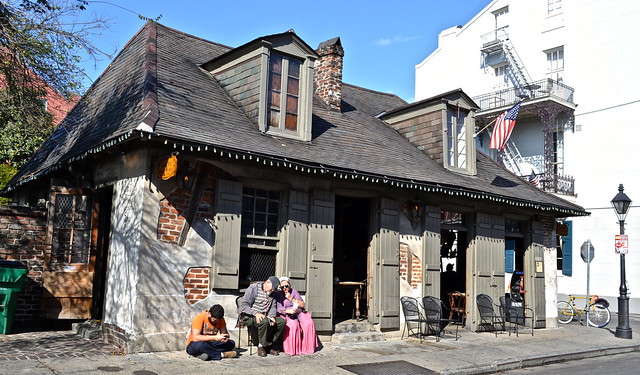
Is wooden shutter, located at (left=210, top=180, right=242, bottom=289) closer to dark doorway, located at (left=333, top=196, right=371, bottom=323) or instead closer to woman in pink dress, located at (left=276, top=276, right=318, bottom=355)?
woman in pink dress, located at (left=276, top=276, right=318, bottom=355)

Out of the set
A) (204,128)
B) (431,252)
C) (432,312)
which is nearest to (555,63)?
(431,252)

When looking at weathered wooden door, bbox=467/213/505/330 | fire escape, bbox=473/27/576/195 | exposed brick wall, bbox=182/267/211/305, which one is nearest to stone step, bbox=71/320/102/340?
exposed brick wall, bbox=182/267/211/305

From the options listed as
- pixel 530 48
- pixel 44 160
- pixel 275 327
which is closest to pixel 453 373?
pixel 275 327

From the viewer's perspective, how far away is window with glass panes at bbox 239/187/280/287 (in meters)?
9.84

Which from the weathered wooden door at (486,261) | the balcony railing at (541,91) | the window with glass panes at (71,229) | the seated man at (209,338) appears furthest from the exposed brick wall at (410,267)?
the balcony railing at (541,91)

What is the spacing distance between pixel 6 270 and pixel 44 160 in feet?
12.7

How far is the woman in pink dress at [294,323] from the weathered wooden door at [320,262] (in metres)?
0.61

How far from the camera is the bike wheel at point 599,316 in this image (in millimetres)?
15500

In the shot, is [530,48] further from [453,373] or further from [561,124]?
[453,373]

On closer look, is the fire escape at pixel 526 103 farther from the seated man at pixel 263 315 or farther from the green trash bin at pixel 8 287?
the green trash bin at pixel 8 287

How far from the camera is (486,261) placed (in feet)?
43.9

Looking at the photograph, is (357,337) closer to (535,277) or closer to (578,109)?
(535,277)

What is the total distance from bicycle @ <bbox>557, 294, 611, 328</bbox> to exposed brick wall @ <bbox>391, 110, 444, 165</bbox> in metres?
6.53

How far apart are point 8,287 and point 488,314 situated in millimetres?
9724
